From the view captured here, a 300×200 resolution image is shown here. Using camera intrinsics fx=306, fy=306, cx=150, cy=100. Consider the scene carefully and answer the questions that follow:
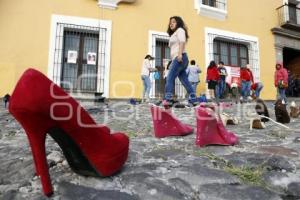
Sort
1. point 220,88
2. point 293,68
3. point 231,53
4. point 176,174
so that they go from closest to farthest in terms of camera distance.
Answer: point 176,174
point 220,88
point 231,53
point 293,68

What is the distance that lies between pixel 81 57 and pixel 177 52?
6.12 metres

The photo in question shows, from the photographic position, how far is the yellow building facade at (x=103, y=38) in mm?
9336

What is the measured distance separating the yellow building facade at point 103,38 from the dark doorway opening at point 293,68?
8.88ft

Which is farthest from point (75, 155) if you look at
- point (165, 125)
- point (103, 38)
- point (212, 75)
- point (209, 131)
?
point (103, 38)

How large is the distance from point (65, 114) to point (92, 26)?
887cm

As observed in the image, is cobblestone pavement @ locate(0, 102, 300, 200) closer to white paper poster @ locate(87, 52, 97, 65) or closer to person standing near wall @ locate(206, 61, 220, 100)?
person standing near wall @ locate(206, 61, 220, 100)

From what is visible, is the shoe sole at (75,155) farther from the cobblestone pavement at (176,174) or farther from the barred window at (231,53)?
the barred window at (231,53)

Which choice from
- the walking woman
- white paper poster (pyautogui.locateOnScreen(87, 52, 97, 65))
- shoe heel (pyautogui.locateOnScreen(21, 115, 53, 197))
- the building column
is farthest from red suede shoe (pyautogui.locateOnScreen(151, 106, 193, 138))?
the building column

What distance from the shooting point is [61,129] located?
1.58 metres

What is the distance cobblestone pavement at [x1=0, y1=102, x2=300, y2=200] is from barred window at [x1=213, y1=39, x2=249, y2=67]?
30.5 ft

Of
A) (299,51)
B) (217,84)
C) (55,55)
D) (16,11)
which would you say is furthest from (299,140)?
(299,51)

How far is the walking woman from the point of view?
14.6 ft

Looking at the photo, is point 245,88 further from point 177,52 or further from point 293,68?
point 293,68

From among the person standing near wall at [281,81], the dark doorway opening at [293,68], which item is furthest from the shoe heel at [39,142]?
the dark doorway opening at [293,68]
